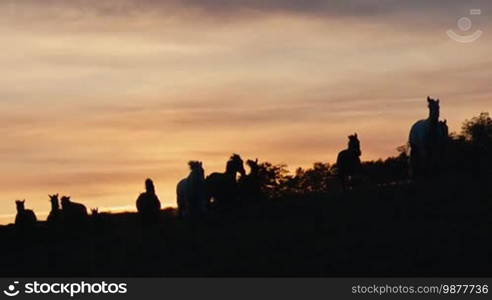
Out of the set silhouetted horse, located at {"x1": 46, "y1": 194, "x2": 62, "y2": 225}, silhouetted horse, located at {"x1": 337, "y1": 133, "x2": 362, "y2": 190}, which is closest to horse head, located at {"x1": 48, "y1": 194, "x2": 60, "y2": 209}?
silhouetted horse, located at {"x1": 46, "y1": 194, "x2": 62, "y2": 225}

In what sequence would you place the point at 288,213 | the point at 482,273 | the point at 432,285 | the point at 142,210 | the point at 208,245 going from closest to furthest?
the point at 432,285
the point at 482,273
the point at 208,245
the point at 288,213
the point at 142,210

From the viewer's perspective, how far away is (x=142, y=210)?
5922cm

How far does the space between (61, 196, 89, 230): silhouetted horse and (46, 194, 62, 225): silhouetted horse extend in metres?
0.58

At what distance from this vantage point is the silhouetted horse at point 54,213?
62109 mm

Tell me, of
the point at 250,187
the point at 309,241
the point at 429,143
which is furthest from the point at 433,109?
the point at 309,241

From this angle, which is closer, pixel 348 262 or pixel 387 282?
pixel 387 282

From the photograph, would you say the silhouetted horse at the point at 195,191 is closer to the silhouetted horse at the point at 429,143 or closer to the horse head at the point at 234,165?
the horse head at the point at 234,165

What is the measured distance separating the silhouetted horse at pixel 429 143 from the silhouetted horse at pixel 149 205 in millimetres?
10399

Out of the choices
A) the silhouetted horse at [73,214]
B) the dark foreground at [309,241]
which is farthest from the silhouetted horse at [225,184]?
the silhouetted horse at [73,214]

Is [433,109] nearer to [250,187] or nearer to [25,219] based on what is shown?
[250,187]

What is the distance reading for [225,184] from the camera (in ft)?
196

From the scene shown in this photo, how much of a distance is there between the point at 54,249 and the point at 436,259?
1737 centimetres

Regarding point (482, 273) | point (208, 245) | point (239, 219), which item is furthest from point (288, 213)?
point (482, 273)

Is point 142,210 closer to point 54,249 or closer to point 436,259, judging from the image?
point 54,249
